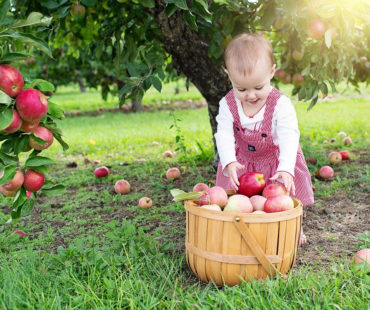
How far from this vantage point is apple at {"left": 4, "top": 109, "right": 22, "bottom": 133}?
4.79 ft

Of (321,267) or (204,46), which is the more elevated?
(204,46)

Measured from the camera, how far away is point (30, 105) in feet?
4.73

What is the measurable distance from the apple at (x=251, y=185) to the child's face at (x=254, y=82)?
1.30 ft

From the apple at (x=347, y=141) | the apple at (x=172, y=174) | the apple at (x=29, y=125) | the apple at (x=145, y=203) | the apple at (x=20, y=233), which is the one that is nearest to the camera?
the apple at (x=29, y=125)

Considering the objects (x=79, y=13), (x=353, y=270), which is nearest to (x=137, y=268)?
(x=353, y=270)

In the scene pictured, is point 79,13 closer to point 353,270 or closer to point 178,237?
point 178,237

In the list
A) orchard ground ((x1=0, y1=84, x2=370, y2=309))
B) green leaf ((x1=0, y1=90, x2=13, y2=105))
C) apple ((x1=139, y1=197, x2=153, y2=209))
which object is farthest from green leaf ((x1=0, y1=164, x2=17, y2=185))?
apple ((x1=139, y1=197, x2=153, y2=209))

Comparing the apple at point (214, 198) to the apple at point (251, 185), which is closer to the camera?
the apple at point (214, 198)

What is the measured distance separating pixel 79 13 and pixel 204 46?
1.04 metres

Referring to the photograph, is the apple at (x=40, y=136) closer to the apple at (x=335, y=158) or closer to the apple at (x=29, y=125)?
the apple at (x=29, y=125)

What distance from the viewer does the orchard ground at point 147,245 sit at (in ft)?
5.82

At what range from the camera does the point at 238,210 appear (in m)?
2.00

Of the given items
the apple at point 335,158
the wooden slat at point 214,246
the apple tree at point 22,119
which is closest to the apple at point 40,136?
the apple tree at point 22,119

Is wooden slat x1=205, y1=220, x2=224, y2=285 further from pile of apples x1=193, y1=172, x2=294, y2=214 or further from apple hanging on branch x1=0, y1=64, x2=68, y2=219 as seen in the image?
apple hanging on branch x1=0, y1=64, x2=68, y2=219
